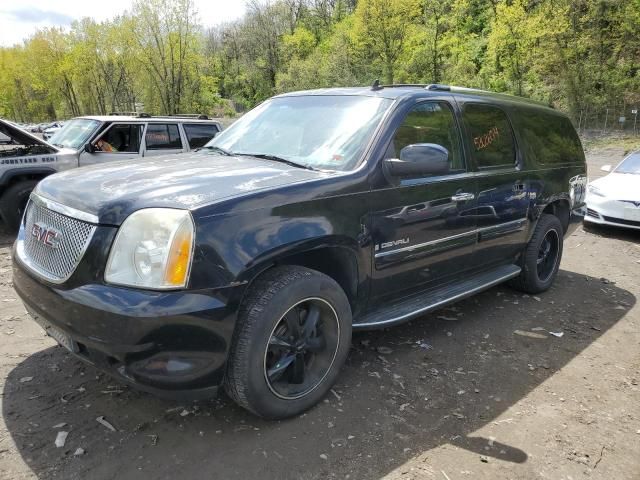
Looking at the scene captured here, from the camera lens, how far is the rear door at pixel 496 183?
4086 mm

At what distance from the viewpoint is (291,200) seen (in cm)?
274

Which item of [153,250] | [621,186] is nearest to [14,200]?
[153,250]

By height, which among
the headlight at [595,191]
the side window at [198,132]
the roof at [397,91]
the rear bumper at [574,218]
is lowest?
the headlight at [595,191]

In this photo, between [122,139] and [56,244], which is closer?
[56,244]

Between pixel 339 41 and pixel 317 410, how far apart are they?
187 feet

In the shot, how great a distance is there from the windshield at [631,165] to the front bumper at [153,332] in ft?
28.8

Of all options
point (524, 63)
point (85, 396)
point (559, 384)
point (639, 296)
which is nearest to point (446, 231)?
point (559, 384)

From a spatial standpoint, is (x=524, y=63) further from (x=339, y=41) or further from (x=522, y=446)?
(x=522, y=446)

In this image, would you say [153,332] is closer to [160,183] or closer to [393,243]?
[160,183]

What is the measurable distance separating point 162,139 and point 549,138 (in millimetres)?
6447

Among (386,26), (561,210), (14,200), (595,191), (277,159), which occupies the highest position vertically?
(386,26)

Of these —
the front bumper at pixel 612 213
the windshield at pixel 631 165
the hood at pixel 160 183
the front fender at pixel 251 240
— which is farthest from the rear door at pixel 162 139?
the windshield at pixel 631 165

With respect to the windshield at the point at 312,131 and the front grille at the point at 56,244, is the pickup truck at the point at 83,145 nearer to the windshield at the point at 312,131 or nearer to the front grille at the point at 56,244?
the windshield at the point at 312,131

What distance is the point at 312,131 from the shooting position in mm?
3551
